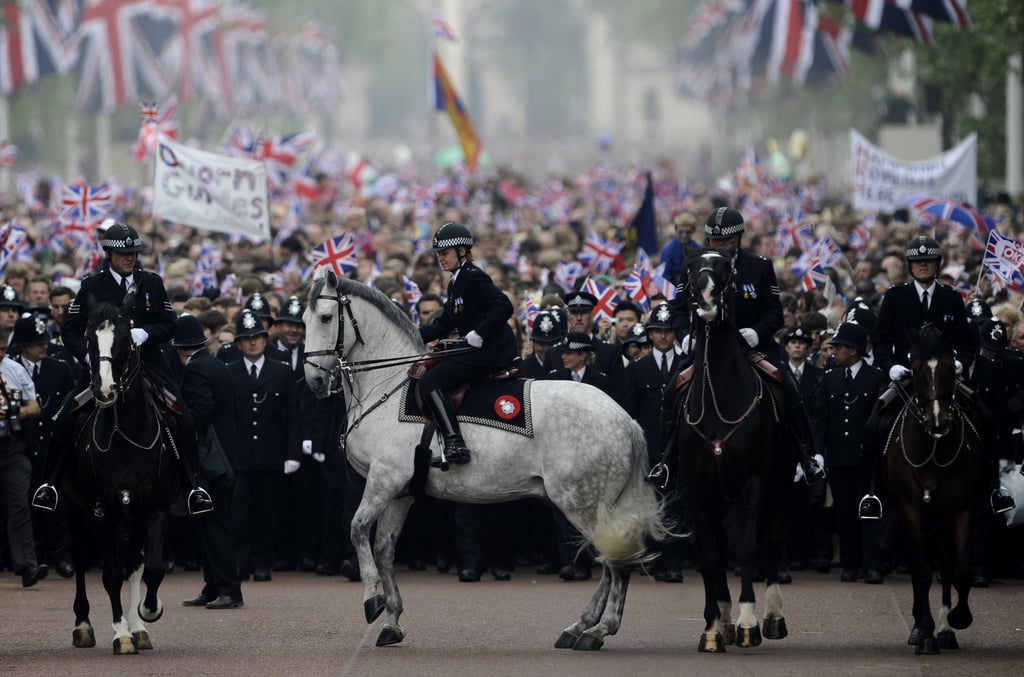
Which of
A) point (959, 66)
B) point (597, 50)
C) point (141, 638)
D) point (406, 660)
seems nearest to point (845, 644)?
point (406, 660)

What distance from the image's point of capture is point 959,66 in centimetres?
4047

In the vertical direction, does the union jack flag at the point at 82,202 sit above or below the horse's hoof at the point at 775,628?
above

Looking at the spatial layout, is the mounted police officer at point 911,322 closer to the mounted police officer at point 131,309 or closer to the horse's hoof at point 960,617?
the horse's hoof at point 960,617

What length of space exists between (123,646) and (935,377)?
5.91 m

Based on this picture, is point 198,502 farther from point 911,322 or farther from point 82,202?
point 82,202

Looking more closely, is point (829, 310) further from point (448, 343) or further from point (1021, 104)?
point (1021, 104)

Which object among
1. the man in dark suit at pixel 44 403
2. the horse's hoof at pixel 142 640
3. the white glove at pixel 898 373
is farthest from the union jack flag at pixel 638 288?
the horse's hoof at pixel 142 640

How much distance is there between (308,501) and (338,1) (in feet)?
306

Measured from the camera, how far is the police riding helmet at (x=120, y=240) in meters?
14.4

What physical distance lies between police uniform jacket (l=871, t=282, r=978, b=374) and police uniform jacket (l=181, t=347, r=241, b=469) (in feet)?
17.9

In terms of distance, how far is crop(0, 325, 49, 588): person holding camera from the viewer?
17344 mm

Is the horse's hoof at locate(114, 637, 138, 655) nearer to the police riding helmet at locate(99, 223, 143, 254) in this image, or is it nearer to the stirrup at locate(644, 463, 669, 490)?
the police riding helmet at locate(99, 223, 143, 254)

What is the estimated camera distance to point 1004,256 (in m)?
19.4

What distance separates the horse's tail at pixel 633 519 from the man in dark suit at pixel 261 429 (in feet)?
16.7
